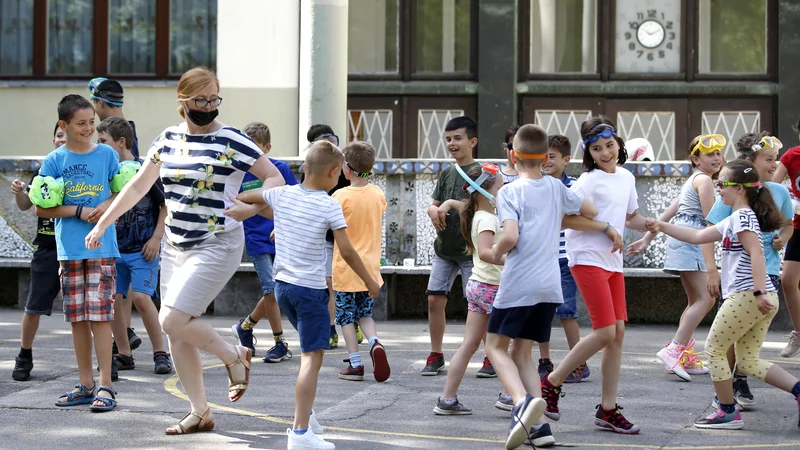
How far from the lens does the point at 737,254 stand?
689cm

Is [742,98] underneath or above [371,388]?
above

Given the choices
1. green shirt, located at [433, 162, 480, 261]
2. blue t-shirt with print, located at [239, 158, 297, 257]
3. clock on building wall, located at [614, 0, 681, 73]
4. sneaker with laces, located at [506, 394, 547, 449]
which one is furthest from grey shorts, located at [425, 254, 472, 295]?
clock on building wall, located at [614, 0, 681, 73]

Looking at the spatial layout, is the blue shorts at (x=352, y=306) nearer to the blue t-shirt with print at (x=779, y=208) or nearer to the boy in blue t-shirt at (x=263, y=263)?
the boy in blue t-shirt at (x=263, y=263)

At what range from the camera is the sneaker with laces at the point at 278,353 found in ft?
30.3

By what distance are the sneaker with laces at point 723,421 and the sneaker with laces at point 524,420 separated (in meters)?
1.32

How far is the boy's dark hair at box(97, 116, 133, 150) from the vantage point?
28.4 feet

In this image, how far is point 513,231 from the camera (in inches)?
248

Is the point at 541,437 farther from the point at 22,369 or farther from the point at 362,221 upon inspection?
the point at 22,369

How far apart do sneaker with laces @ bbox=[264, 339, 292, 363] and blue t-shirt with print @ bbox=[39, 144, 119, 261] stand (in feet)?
6.72

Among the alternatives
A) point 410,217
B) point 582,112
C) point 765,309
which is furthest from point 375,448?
point 582,112

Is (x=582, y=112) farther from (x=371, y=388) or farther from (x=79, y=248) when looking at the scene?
(x=79, y=248)

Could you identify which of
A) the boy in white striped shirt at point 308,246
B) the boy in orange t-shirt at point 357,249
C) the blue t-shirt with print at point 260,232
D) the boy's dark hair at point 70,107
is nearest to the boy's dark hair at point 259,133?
the blue t-shirt with print at point 260,232

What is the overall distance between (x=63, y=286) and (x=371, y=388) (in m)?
2.13

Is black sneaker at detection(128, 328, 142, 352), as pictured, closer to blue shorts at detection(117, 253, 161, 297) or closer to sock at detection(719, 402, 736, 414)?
blue shorts at detection(117, 253, 161, 297)
